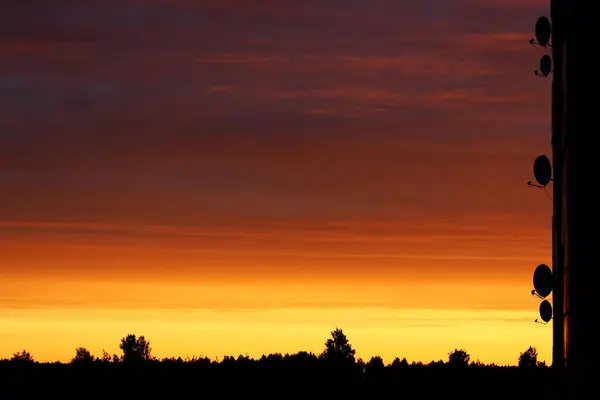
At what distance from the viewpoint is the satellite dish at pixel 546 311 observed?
5053 cm

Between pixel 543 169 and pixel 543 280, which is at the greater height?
pixel 543 169

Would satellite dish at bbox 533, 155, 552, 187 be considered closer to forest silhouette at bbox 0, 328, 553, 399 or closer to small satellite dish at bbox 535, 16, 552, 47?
small satellite dish at bbox 535, 16, 552, 47

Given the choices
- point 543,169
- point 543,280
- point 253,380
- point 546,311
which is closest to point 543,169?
point 543,169

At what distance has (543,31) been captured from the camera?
167 ft

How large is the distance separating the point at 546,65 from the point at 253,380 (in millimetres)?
26997

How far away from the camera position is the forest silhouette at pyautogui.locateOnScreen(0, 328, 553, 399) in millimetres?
66812

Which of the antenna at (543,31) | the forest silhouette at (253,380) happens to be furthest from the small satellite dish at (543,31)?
the forest silhouette at (253,380)

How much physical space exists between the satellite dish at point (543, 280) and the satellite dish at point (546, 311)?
1534 millimetres

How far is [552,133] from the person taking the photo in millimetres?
50469
